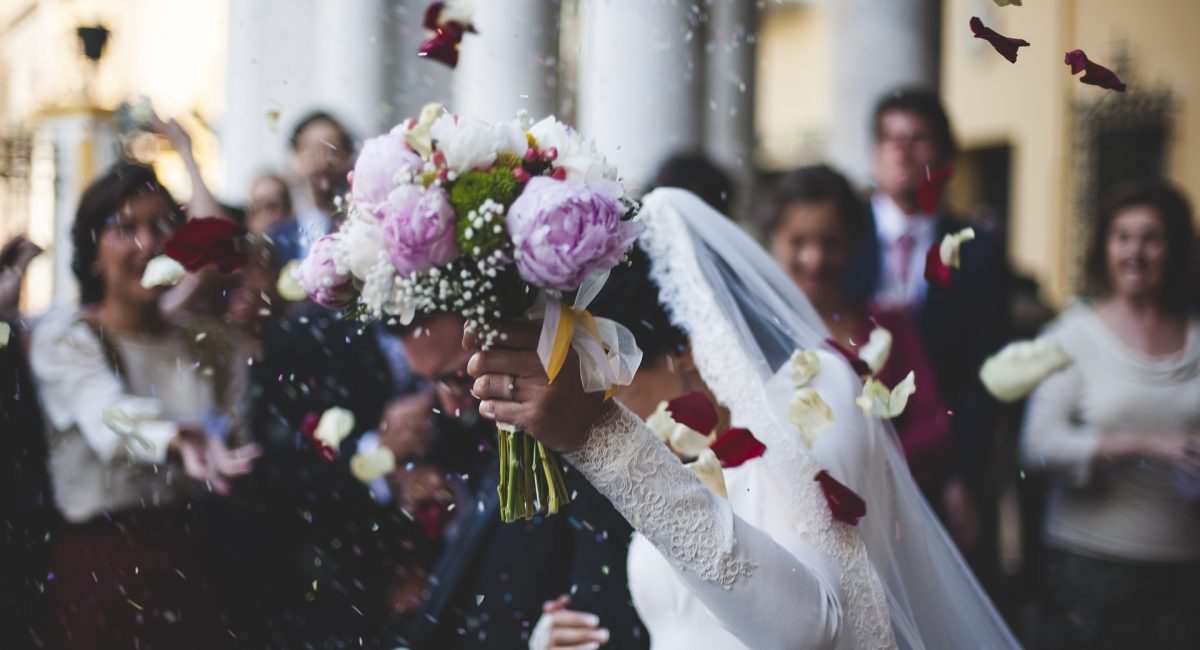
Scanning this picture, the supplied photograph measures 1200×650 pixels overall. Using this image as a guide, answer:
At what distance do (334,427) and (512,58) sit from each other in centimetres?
249

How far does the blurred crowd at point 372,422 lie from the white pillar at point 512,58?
95cm

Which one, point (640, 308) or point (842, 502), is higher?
point (640, 308)

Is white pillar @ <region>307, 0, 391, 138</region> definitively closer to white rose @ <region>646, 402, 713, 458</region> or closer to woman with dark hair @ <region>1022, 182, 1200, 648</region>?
woman with dark hair @ <region>1022, 182, 1200, 648</region>

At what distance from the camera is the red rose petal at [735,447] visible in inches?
98.7

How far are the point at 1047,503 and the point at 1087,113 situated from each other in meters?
10.7

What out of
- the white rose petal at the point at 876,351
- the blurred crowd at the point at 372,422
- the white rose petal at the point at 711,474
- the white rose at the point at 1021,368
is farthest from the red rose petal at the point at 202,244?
the white rose at the point at 1021,368

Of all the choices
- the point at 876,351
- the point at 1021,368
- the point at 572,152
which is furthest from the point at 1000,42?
the point at 1021,368

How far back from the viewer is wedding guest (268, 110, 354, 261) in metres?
4.52

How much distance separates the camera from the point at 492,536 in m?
3.12

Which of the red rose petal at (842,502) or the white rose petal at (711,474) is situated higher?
the white rose petal at (711,474)

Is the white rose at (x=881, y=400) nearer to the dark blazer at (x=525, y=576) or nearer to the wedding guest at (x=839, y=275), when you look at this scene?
the dark blazer at (x=525, y=576)

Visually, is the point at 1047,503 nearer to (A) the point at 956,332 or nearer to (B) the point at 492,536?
(A) the point at 956,332

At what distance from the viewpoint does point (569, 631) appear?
9.42ft

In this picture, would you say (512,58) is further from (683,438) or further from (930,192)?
(683,438)
